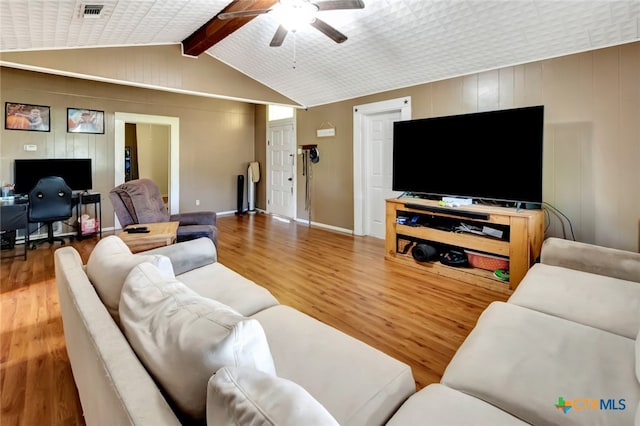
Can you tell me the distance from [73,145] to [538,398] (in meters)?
6.57

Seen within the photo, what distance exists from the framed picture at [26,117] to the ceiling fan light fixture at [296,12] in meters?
4.51

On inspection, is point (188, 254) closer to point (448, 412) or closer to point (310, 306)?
point (310, 306)

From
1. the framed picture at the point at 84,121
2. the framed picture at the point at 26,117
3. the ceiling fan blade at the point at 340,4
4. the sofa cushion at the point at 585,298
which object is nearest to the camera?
the sofa cushion at the point at 585,298

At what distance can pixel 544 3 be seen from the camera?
108 inches

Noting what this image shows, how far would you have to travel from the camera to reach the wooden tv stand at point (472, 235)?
2.97 m

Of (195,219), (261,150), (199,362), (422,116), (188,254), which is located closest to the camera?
(199,362)

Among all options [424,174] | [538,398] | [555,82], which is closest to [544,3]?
[555,82]

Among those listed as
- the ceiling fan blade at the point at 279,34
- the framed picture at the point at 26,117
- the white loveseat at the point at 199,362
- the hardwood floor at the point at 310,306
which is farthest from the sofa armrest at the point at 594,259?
the framed picture at the point at 26,117

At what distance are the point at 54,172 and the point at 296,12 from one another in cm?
462

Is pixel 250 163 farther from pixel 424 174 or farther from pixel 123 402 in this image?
pixel 123 402

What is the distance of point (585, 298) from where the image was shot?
1809 mm

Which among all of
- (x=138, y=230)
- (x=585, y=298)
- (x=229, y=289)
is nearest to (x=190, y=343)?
(x=229, y=289)

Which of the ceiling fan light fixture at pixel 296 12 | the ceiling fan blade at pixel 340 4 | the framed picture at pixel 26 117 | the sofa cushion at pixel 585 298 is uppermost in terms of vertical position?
the ceiling fan blade at pixel 340 4

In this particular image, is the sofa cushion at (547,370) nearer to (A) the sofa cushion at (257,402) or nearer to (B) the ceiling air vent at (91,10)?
(A) the sofa cushion at (257,402)
